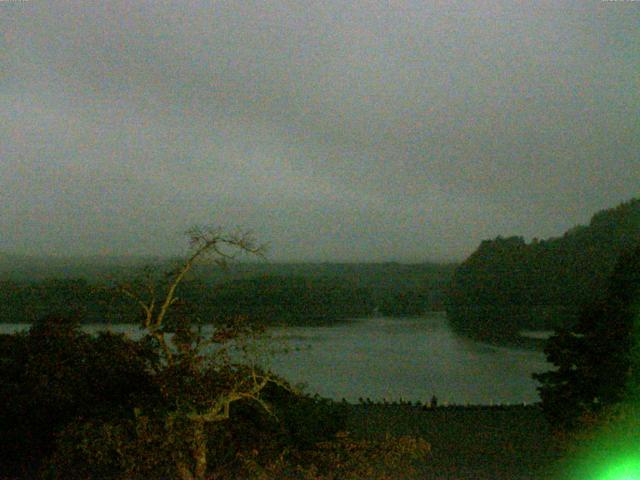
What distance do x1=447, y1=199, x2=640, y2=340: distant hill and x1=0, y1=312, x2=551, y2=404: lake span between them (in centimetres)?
311

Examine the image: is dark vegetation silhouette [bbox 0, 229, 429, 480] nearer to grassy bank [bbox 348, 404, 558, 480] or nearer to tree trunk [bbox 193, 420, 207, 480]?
tree trunk [bbox 193, 420, 207, 480]

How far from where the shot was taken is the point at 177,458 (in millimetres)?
6988

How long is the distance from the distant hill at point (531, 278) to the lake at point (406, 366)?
10.2 feet

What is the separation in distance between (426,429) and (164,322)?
8.04 metres

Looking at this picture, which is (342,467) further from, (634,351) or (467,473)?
(634,351)

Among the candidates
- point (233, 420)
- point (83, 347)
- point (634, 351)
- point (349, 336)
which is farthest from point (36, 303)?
point (349, 336)

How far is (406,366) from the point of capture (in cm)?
2688

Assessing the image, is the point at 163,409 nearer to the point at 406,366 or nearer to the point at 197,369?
the point at 197,369

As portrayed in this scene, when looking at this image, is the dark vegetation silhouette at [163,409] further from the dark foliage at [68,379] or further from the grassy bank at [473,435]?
the grassy bank at [473,435]

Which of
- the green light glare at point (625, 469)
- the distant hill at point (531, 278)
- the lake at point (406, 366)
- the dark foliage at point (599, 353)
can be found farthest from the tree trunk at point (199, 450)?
the distant hill at point (531, 278)

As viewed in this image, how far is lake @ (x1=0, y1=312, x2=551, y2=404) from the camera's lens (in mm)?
21562

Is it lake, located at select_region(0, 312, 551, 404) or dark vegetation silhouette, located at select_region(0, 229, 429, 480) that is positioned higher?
dark vegetation silhouette, located at select_region(0, 229, 429, 480)

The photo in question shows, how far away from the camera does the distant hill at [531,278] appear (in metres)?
30.9

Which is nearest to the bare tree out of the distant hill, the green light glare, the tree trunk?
the tree trunk
